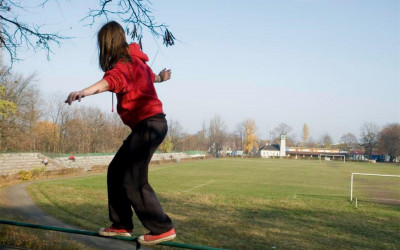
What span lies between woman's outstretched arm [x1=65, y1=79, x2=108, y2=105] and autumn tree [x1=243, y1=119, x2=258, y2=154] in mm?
139204

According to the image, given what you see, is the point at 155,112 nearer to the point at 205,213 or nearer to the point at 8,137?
the point at 205,213

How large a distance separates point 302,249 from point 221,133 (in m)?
127

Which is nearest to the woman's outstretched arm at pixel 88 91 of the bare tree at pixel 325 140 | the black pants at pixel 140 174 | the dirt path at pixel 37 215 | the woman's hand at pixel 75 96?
the woman's hand at pixel 75 96

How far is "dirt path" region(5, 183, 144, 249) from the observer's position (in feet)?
34.9

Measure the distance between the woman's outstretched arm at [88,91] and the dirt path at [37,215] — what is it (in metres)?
8.66

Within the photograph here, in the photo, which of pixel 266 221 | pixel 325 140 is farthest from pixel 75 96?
pixel 325 140

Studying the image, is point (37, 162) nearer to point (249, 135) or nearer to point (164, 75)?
point (164, 75)

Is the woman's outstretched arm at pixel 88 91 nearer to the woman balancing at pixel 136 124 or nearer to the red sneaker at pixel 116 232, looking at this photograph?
the woman balancing at pixel 136 124

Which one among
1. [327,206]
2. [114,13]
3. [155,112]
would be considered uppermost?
[114,13]

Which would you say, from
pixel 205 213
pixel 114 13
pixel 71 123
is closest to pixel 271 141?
pixel 71 123

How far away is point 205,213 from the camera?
1773cm

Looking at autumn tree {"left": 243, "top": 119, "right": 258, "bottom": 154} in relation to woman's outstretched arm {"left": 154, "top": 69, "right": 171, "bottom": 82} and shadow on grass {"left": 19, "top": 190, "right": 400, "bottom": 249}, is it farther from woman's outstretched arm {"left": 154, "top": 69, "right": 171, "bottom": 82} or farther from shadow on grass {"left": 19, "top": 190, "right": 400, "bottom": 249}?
woman's outstretched arm {"left": 154, "top": 69, "right": 171, "bottom": 82}

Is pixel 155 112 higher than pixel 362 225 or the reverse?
higher

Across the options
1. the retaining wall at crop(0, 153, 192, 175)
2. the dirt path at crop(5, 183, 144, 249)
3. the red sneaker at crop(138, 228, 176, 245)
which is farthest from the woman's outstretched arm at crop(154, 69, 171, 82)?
the retaining wall at crop(0, 153, 192, 175)
